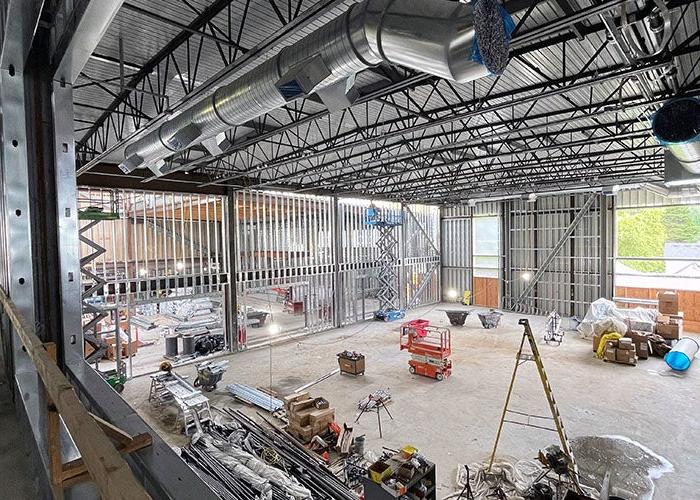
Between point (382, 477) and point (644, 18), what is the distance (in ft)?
24.1

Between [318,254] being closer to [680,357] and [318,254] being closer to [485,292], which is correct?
[485,292]

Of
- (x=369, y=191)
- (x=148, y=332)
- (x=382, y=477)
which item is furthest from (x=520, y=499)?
(x=148, y=332)

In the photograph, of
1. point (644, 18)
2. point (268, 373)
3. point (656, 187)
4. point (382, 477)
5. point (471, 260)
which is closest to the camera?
point (644, 18)

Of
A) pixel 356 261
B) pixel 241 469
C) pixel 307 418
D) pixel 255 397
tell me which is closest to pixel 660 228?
pixel 356 261

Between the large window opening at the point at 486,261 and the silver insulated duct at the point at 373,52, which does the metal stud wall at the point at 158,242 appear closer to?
the silver insulated duct at the point at 373,52

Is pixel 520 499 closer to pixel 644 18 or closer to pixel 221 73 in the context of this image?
pixel 644 18

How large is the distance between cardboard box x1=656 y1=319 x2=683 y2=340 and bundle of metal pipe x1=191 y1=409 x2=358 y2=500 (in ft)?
48.9

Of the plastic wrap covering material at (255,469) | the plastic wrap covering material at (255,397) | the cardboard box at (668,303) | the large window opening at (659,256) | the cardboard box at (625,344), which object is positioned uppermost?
the large window opening at (659,256)

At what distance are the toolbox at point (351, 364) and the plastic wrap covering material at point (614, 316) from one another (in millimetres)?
9591

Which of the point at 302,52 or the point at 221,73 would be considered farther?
the point at 221,73

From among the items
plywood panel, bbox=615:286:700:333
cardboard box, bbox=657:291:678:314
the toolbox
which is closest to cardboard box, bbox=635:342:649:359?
cardboard box, bbox=657:291:678:314

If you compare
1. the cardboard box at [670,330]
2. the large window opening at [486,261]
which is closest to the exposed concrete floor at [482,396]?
the cardboard box at [670,330]

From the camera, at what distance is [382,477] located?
5.89 meters

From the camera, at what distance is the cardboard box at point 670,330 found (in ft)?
49.0
